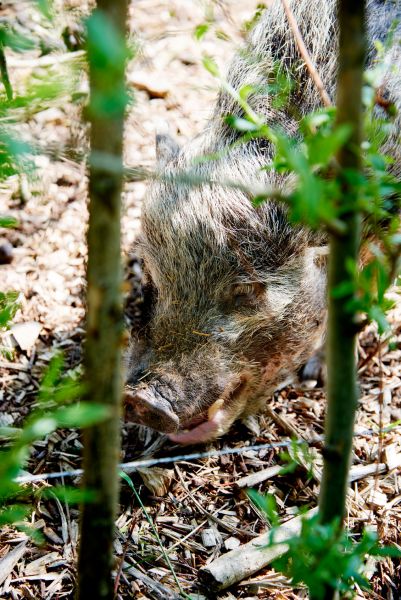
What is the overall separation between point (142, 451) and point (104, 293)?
6.99 ft

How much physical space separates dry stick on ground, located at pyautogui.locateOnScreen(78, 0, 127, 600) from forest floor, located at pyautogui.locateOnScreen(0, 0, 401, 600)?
0.32 meters

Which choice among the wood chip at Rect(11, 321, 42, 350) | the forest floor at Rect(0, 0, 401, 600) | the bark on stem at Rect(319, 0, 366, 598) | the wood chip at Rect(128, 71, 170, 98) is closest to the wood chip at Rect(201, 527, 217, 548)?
the forest floor at Rect(0, 0, 401, 600)

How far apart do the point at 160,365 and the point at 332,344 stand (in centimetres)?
167

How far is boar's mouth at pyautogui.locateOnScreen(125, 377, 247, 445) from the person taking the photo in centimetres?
291

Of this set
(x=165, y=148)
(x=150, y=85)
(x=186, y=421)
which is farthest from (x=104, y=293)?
(x=150, y=85)

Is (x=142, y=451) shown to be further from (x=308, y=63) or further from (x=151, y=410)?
(x=308, y=63)

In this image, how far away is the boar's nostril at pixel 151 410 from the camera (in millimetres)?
2900

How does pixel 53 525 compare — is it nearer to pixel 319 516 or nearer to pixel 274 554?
pixel 274 554

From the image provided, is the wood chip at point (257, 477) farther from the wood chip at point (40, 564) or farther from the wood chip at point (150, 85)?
the wood chip at point (150, 85)

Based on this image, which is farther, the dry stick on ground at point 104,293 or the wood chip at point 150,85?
the wood chip at point 150,85

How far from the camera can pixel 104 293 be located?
1311 mm

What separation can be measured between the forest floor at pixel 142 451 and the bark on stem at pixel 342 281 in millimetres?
529

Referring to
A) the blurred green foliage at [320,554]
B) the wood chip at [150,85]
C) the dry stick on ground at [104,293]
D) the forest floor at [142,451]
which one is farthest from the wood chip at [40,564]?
the wood chip at [150,85]

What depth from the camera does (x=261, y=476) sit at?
3.14 metres
